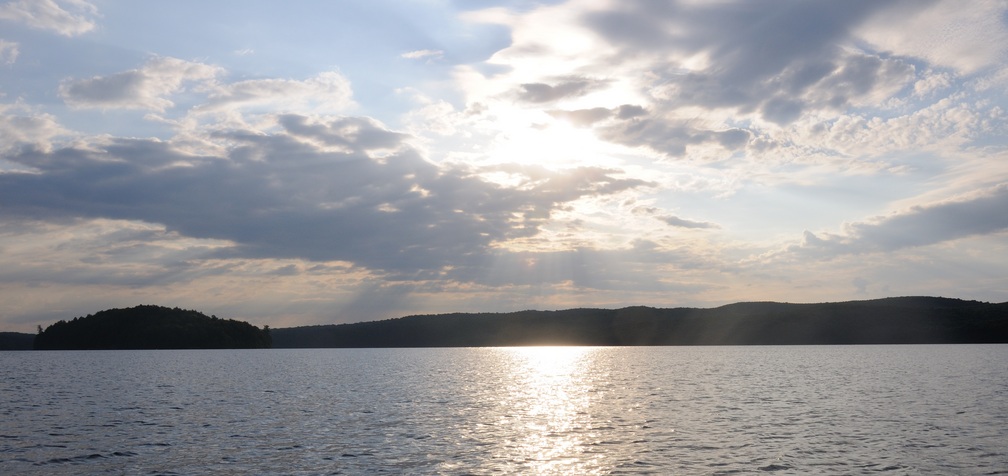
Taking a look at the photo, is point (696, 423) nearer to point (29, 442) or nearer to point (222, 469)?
point (222, 469)

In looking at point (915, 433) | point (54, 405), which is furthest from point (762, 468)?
point (54, 405)

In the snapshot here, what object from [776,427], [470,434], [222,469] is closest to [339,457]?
[222,469]

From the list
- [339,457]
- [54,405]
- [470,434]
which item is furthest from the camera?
[54,405]

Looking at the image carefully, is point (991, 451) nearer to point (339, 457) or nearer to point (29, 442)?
point (339, 457)

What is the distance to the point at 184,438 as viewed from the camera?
56.8m

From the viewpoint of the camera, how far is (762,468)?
142 feet

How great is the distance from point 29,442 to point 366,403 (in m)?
36.5

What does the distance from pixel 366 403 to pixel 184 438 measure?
1203 inches

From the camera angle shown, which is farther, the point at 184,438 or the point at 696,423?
the point at 696,423

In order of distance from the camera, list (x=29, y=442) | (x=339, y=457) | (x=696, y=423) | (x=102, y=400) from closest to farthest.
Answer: (x=339, y=457), (x=29, y=442), (x=696, y=423), (x=102, y=400)

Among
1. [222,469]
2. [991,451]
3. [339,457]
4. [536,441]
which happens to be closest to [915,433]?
[991,451]

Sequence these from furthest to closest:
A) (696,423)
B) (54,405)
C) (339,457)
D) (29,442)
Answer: (54,405) → (696,423) → (29,442) → (339,457)

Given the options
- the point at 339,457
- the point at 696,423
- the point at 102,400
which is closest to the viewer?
the point at 339,457

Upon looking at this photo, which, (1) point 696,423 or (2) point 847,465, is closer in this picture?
(2) point 847,465
